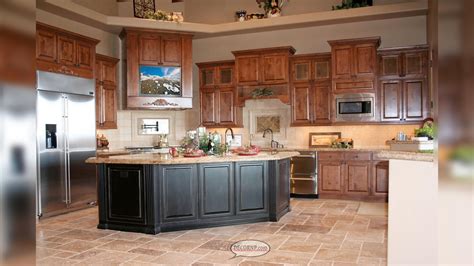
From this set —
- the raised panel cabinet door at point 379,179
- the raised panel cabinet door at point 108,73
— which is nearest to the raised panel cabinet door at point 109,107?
the raised panel cabinet door at point 108,73

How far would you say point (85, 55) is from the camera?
624 centimetres

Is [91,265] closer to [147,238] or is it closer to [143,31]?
[147,238]

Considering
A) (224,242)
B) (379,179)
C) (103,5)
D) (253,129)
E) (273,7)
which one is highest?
(103,5)

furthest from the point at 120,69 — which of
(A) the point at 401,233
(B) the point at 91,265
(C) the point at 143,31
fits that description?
(A) the point at 401,233

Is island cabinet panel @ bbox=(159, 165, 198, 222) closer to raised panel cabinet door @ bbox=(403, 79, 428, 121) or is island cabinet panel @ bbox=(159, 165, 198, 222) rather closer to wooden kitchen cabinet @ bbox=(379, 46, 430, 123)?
wooden kitchen cabinet @ bbox=(379, 46, 430, 123)

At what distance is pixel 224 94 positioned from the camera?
25.6 ft

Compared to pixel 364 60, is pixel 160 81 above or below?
below

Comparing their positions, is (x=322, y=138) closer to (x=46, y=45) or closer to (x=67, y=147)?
(x=67, y=147)

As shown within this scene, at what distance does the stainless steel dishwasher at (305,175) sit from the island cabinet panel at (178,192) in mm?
2731

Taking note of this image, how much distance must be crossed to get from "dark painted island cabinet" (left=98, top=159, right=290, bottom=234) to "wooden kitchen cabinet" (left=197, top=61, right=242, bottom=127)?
2.91m

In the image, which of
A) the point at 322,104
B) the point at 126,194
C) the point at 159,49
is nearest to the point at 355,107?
the point at 322,104

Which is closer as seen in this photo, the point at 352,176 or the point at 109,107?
the point at 352,176

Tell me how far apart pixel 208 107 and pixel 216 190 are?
3376 mm

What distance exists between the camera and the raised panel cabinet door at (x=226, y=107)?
A: 25.5 feet
